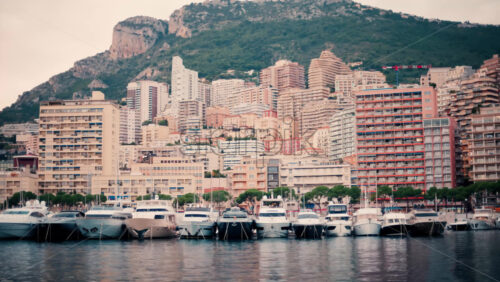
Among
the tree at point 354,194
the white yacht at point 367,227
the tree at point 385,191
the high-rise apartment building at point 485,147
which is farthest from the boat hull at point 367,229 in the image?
the high-rise apartment building at point 485,147

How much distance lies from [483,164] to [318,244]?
→ 12067 centimetres

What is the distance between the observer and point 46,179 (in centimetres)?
19625

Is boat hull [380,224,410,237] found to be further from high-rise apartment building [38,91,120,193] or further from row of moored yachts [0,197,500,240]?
high-rise apartment building [38,91,120,193]

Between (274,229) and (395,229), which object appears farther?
(395,229)


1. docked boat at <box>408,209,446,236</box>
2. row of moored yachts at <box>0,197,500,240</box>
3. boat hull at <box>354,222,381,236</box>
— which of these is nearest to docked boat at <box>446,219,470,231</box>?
row of moored yachts at <box>0,197,500,240</box>

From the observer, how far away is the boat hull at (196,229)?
3410 inches

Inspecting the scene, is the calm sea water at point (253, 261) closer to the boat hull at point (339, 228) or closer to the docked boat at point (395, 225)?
the docked boat at point (395, 225)

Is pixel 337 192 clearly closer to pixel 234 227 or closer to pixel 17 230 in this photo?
pixel 234 227

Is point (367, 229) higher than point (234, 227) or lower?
lower

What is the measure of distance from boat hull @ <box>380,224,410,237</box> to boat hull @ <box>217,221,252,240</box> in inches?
881

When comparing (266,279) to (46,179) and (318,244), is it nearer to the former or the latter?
(318,244)

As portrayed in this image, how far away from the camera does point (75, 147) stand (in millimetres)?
198500

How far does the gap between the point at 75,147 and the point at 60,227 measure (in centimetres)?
11749

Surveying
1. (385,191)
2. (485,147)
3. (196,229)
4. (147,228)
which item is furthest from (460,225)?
(485,147)
